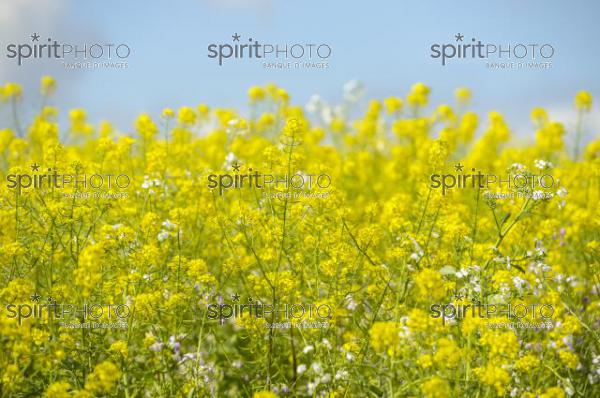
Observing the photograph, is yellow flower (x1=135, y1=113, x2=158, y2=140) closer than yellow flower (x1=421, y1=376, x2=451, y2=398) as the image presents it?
No

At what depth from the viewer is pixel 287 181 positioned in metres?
4.14

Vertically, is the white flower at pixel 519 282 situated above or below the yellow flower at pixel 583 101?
below

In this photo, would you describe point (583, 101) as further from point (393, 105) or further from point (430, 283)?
point (430, 283)

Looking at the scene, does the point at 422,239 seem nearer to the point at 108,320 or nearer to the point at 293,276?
the point at 293,276

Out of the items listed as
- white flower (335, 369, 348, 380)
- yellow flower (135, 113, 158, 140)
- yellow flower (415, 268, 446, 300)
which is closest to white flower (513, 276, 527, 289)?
yellow flower (415, 268, 446, 300)

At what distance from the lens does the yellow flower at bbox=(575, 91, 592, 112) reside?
8492mm

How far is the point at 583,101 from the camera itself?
8.55 m

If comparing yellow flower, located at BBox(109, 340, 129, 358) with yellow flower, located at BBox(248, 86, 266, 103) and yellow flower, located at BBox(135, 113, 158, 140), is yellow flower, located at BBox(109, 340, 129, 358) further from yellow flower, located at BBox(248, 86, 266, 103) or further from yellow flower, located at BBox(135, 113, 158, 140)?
yellow flower, located at BBox(248, 86, 266, 103)

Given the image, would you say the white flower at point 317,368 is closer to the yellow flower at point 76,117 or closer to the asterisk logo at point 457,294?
the asterisk logo at point 457,294

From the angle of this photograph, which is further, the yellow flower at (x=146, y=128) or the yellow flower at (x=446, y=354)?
the yellow flower at (x=146, y=128)

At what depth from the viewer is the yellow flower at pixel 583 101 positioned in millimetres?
8492

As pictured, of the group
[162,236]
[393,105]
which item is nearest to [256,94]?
[393,105]

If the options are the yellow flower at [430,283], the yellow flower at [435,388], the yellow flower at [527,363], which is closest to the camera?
the yellow flower at [435,388]

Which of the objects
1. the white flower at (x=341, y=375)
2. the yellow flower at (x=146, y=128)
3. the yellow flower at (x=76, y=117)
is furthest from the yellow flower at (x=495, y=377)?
the yellow flower at (x=76, y=117)
